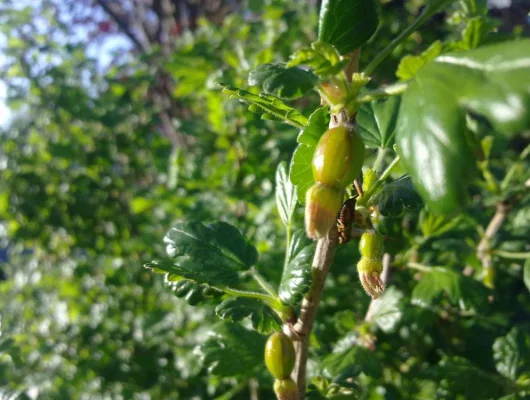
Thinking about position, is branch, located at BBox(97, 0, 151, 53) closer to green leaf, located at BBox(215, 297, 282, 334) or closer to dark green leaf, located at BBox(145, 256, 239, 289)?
dark green leaf, located at BBox(145, 256, 239, 289)

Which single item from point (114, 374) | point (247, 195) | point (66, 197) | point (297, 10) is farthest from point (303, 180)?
point (66, 197)

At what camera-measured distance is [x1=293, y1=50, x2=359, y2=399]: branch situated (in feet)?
2.21

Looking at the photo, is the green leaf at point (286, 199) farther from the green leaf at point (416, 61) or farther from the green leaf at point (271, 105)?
the green leaf at point (416, 61)

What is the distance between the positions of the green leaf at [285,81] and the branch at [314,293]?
2.9 inches

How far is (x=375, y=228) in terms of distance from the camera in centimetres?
87

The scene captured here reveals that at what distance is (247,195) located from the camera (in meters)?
1.74

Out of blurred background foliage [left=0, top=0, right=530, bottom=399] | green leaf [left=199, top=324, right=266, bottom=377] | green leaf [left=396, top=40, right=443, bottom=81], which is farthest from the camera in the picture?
blurred background foliage [left=0, top=0, right=530, bottom=399]

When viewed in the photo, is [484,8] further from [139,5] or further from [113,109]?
[139,5]

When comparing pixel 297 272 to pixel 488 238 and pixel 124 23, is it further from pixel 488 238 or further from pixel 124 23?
pixel 124 23

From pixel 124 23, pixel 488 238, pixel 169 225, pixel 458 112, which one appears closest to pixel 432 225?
pixel 488 238

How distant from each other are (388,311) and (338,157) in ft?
2.36

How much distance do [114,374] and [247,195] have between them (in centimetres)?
87

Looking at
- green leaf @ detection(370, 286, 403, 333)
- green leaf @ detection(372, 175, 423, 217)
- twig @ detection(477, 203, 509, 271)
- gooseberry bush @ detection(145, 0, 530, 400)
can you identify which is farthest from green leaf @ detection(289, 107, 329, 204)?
twig @ detection(477, 203, 509, 271)

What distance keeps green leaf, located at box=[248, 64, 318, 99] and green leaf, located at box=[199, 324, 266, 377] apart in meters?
0.57
